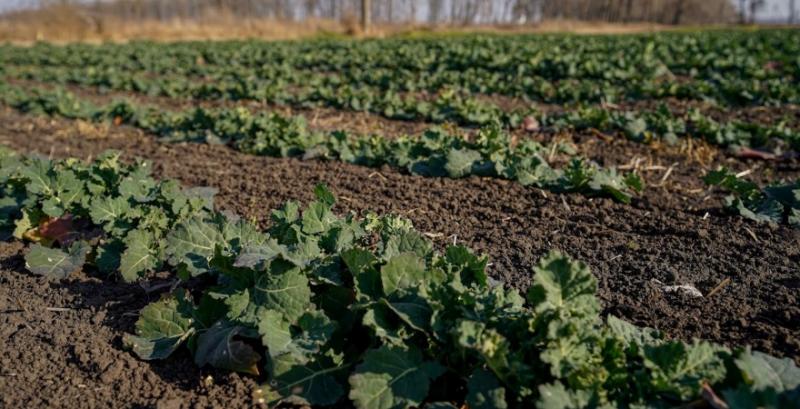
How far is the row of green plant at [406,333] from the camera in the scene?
2.10 meters

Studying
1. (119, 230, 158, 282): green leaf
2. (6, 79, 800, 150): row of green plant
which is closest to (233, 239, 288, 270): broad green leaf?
(119, 230, 158, 282): green leaf

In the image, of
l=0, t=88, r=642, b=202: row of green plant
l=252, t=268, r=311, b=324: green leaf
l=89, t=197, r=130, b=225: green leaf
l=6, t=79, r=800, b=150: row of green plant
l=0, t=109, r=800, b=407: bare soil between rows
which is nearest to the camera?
l=252, t=268, r=311, b=324: green leaf

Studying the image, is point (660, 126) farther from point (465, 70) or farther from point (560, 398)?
point (465, 70)

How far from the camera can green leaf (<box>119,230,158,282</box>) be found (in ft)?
11.1

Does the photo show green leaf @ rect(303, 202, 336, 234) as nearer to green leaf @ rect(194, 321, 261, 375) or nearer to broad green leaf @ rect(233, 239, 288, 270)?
broad green leaf @ rect(233, 239, 288, 270)

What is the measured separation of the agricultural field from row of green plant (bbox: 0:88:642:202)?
3 cm

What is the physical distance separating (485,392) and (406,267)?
1.97ft

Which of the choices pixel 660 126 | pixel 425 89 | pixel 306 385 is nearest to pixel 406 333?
pixel 306 385

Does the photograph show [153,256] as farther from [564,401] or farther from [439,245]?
[564,401]

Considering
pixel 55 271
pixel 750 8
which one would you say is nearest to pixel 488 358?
pixel 55 271

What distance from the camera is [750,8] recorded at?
7481 centimetres

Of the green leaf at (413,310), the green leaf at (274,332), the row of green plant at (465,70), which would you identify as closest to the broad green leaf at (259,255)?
the green leaf at (274,332)

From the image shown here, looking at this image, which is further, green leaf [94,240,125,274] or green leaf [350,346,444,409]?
green leaf [94,240,125,274]

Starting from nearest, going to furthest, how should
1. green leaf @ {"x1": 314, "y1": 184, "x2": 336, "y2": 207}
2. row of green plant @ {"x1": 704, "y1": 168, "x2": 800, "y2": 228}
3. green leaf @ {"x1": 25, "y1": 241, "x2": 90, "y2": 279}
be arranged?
green leaf @ {"x1": 314, "y1": 184, "x2": 336, "y2": 207}, green leaf @ {"x1": 25, "y1": 241, "x2": 90, "y2": 279}, row of green plant @ {"x1": 704, "y1": 168, "x2": 800, "y2": 228}
